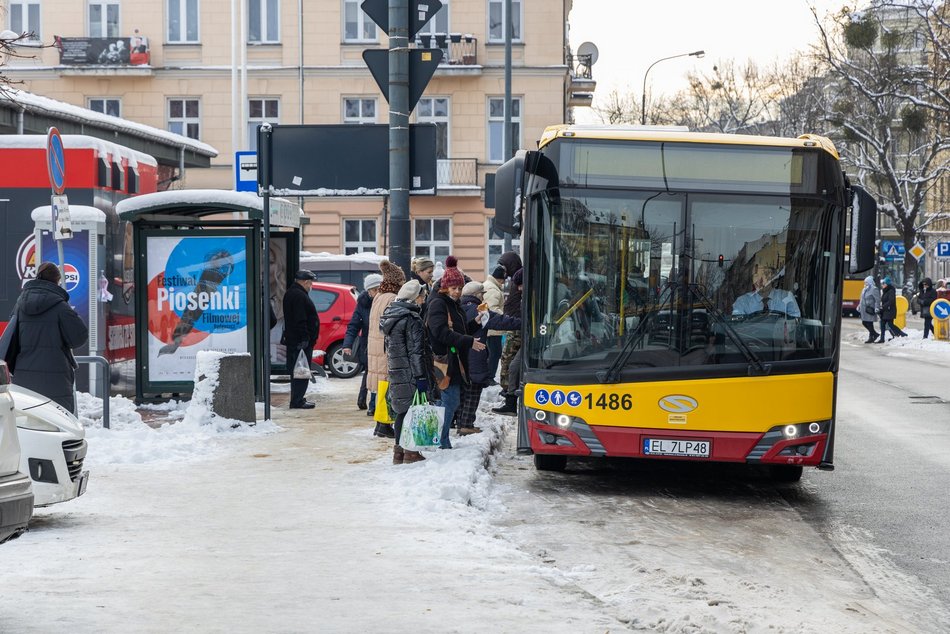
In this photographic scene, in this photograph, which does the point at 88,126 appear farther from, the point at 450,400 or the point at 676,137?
the point at 676,137

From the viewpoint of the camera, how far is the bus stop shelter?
16.2m

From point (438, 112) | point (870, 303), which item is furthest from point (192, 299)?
point (438, 112)

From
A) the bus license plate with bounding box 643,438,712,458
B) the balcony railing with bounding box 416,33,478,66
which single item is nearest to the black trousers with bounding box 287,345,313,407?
the bus license plate with bounding box 643,438,712,458

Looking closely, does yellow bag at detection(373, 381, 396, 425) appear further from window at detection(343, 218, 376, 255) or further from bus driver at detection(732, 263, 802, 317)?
window at detection(343, 218, 376, 255)

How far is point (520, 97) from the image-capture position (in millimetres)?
46125

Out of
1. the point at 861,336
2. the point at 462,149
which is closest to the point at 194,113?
the point at 462,149

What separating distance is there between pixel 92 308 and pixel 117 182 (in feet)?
6.44

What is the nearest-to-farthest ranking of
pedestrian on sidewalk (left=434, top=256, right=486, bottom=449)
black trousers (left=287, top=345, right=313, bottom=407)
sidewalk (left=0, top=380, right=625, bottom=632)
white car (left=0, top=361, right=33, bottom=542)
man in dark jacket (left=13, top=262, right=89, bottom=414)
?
white car (left=0, top=361, right=33, bottom=542) → sidewalk (left=0, top=380, right=625, bottom=632) → man in dark jacket (left=13, top=262, right=89, bottom=414) → pedestrian on sidewalk (left=434, top=256, right=486, bottom=449) → black trousers (left=287, top=345, right=313, bottom=407)

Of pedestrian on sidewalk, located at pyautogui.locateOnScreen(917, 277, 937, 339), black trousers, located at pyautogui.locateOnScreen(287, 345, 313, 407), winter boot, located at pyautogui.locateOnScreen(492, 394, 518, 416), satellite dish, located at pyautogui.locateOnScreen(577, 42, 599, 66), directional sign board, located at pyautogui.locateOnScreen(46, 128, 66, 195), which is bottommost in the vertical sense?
pedestrian on sidewalk, located at pyautogui.locateOnScreen(917, 277, 937, 339)

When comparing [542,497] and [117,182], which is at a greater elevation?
[117,182]

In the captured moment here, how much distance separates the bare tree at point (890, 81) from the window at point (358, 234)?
15.7 metres

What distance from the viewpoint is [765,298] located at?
10445mm

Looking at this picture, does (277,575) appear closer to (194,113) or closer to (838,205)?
(838,205)

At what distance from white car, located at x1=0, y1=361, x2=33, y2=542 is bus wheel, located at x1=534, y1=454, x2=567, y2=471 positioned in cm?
623
